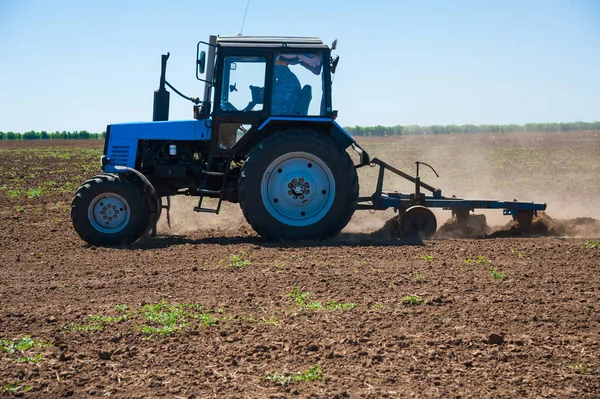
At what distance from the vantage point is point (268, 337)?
612 centimetres

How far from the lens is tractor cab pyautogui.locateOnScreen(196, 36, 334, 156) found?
425 inches

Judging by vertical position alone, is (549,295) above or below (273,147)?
below

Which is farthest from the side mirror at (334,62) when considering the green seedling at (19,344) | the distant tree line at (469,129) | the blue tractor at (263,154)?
the distant tree line at (469,129)

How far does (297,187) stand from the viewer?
1103 centimetres

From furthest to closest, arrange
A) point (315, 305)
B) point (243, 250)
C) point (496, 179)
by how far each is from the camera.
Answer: point (496, 179)
point (243, 250)
point (315, 305)

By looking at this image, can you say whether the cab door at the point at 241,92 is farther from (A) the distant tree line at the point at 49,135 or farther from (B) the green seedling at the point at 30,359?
(A) the distant tree line at the point at 49,135

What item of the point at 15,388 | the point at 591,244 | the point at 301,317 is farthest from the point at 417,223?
the point at 15,388

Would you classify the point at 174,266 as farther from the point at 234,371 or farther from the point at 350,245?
the point at 234,371

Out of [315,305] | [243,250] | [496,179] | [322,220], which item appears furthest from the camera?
[496,179]

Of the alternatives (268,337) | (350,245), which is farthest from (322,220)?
(268,337)

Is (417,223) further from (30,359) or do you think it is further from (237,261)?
(30,359)

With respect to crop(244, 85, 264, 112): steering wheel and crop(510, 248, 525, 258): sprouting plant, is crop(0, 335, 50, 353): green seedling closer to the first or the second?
crop(244, 85, 264, 112): steering wheel

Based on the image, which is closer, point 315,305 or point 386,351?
point 386,351

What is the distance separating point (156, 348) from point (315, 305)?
5.74ft
